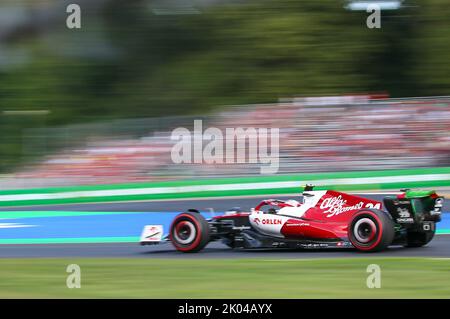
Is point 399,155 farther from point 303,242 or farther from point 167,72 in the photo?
point 167,72

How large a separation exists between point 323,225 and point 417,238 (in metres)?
0.96

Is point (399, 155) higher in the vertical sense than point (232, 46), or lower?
lower

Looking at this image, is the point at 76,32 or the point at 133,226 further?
the point at 76,32

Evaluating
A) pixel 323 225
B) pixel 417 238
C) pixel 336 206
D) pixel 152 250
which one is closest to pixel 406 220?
pixel 417 238

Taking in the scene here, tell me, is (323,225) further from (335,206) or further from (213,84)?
(213,84)

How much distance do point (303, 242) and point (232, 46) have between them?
13906 millimetres

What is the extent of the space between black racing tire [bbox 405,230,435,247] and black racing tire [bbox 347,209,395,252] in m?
0.53

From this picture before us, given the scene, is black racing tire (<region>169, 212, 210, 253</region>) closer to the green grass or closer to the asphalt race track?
the asphalt race track

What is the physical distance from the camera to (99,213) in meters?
12.5

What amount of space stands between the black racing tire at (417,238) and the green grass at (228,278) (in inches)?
31.3

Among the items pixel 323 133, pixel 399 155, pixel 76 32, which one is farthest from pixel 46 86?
pixel 399 155

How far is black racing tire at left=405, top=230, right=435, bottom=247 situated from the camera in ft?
27.3
